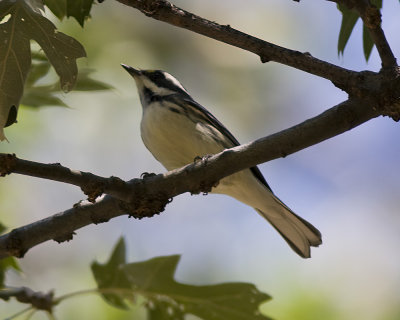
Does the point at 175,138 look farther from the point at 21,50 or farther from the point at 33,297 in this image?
the point at 21,50

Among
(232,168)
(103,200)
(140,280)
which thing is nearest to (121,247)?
(140,280)

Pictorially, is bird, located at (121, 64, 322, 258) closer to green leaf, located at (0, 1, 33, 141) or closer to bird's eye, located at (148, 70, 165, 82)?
bird's eye, located at (148, 70, 165, 82)

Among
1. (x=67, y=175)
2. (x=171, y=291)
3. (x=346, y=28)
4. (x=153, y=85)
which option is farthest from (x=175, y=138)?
(x=67, y=175)

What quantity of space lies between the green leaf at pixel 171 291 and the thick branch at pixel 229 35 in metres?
1.23

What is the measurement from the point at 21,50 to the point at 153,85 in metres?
2.57

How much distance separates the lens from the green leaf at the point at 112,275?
3.20 meters

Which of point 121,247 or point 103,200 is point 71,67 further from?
point 121,247

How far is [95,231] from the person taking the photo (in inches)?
308

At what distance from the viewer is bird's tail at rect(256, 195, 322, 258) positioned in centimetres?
418

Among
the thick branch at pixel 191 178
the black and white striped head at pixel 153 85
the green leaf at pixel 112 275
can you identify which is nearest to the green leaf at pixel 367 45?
the thick branch at pixel 191 178

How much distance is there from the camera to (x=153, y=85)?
16.3 ft

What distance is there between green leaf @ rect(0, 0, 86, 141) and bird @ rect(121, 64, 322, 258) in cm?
173

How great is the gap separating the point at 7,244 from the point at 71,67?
82 cm

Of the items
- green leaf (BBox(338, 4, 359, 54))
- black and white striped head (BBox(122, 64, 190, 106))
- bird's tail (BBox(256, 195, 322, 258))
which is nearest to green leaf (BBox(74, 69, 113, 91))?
green leaf (BBox(338, 4, 359, 54))
